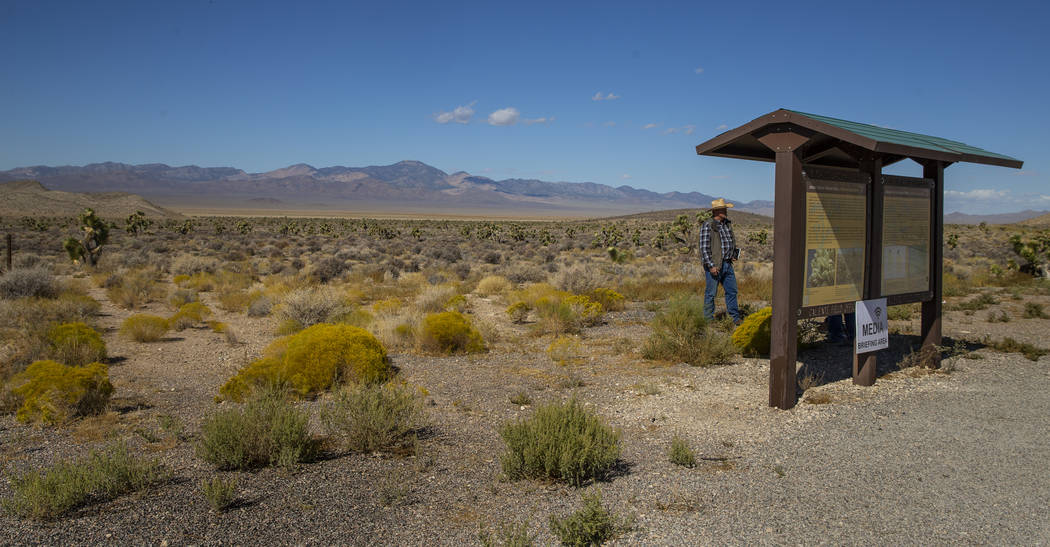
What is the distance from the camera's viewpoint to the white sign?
6465 mm

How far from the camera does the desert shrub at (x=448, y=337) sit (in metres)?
9.10

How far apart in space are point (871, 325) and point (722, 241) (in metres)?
3.41

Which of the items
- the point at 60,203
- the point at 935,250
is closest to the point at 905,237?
the point at 935,250

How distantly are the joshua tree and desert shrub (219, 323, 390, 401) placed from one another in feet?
64.2

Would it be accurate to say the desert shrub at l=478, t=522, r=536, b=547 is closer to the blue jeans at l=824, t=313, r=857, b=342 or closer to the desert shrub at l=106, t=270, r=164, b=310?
the blue jeans at l=824, t=313, r=857, b=342

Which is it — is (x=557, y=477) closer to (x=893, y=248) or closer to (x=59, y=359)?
(x=893, y=248)

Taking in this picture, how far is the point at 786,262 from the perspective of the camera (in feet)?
19.1

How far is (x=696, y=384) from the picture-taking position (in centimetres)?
704

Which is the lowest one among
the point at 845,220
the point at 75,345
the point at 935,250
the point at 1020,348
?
the point at 75,345

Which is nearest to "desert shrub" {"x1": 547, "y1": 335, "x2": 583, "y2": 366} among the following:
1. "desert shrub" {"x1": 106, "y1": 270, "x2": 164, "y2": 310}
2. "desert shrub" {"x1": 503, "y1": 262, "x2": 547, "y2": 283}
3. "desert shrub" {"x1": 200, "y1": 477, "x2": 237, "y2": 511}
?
"desert shrub" {"x1": 200, "y1": 477, "x2": 237, "y2": 511}

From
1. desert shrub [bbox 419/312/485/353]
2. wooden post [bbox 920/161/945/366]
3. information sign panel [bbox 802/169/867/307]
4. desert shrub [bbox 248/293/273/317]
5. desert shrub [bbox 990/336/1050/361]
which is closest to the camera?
information sign panel [bbox 802/169/867/307]

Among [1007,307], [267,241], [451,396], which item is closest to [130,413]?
[451,396]

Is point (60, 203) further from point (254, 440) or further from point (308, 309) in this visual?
point (254, 440)

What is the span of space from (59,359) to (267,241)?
31.0 m
